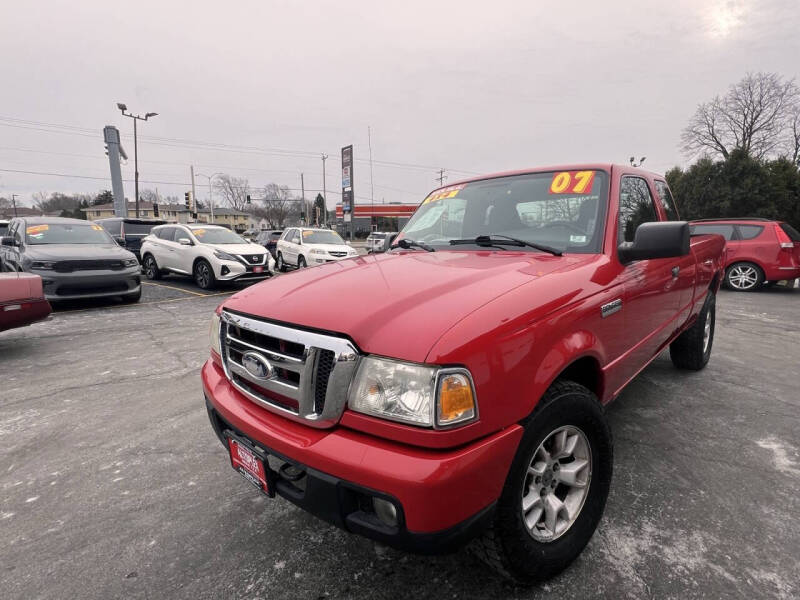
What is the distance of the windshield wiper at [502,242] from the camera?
2.28 metres

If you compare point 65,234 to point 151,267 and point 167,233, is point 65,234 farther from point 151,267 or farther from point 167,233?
point 151,267

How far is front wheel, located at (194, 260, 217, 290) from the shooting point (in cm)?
973

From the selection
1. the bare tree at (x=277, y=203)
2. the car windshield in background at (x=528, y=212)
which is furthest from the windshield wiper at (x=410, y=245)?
the bare tree at (x=277, y=203)

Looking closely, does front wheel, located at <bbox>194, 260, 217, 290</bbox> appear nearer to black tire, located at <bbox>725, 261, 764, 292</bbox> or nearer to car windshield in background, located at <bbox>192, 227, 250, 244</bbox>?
car windshield in background, located at <bbox>192, 227, 250, 244</bbox>

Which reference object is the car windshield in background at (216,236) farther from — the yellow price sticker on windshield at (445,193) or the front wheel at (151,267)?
the yellow price sticker on windshield at (445,193)

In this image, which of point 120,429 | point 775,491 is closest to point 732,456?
point 775,491

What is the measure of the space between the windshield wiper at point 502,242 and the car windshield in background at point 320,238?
11.3m

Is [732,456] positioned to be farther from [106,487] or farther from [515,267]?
[106,487]

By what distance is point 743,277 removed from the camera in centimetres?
941

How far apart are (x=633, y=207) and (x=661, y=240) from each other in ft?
2.65

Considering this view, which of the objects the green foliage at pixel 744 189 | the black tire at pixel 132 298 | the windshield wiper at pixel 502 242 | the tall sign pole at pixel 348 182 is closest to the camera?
the windshield wiper at pixel 502 242

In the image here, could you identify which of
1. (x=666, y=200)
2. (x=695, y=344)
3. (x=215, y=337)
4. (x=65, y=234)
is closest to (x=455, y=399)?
(x=215, y=337)

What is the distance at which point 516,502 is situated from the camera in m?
1.46

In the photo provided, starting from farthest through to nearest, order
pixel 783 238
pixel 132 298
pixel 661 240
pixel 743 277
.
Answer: pixel 743 277
pixel 783 238
pixel 132 298
pixel 661 240
